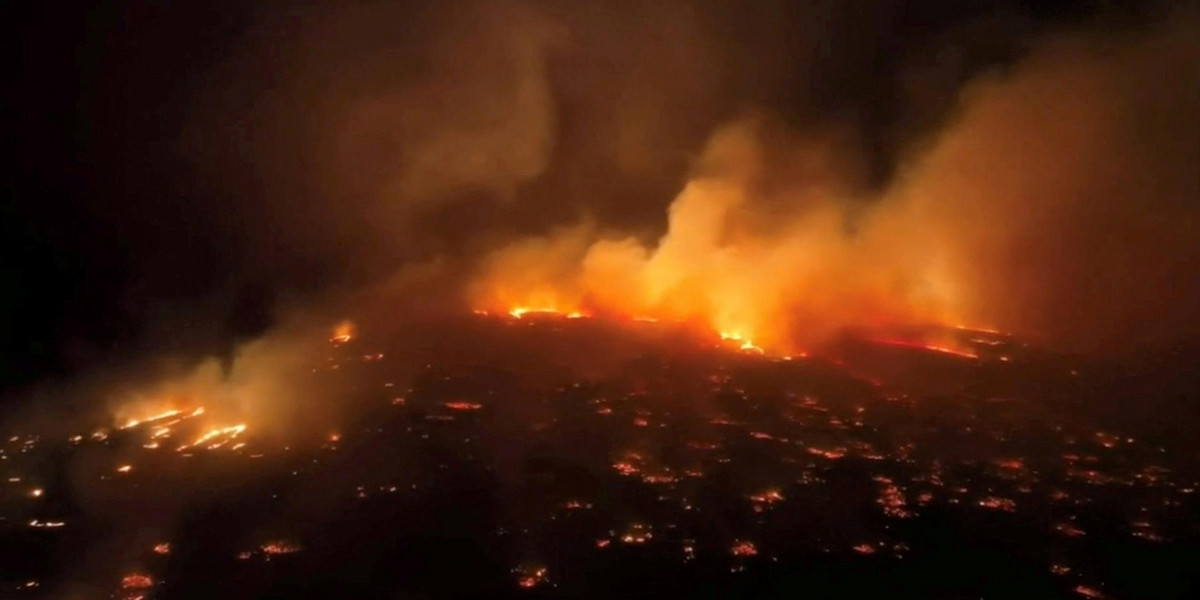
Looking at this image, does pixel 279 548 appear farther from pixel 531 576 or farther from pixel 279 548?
pixel 531 576

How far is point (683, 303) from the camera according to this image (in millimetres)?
24125

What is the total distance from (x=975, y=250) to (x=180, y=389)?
22691 mm

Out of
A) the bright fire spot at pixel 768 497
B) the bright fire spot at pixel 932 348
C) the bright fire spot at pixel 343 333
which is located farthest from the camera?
the bright fire spot at pixel 932 348

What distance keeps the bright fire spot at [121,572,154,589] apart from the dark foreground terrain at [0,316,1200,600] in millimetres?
34

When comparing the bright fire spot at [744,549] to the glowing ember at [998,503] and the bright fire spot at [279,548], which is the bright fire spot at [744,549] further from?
the bright fire spot at [279,548]

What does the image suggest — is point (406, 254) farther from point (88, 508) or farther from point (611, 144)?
point (88, 508)

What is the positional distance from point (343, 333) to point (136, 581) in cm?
1091


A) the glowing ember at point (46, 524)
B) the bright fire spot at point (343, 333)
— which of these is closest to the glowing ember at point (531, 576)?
the glowing ember at point (46, 524)

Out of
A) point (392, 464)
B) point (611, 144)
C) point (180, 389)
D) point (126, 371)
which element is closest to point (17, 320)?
point (126, 371)

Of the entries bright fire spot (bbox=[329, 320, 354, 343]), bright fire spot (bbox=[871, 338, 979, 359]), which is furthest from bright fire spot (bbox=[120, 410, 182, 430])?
bright fire spot (bbox=[871, 338, 979, 359])

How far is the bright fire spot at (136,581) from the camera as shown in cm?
1130

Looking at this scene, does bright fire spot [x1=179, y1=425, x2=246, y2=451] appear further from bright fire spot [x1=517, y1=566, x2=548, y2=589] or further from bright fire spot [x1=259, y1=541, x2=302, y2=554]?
bright fire spot [x1=517, y1=566, x2=548, y2=589]

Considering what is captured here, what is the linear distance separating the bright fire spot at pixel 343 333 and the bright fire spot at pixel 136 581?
10.1m

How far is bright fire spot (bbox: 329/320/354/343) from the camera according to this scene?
70.5 ft
